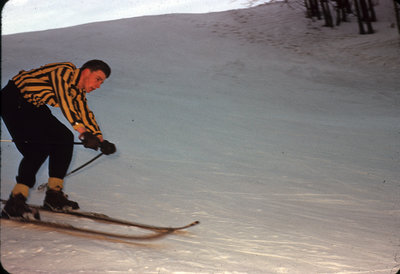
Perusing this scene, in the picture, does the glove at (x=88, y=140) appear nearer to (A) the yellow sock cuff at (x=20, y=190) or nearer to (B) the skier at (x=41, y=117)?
(B) the skier at (x=41, y=117)

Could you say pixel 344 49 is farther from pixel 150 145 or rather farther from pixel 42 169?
pixel 42 169

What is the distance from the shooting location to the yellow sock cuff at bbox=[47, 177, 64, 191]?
156 cm

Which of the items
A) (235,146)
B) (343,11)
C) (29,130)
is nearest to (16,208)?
(29,130)

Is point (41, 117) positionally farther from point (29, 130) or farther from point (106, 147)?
point (106, 147)

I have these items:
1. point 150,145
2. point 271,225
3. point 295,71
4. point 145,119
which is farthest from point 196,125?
point 295,71

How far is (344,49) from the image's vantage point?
5.15 meters

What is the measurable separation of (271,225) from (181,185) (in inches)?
20.5

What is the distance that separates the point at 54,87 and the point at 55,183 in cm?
35

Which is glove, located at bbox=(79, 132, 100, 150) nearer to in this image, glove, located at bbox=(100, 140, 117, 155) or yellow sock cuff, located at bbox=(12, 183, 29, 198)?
glove, located at bbox=(100, 140, 117, 155)

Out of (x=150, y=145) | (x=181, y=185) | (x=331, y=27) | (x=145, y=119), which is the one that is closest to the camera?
(x=181, y=185)

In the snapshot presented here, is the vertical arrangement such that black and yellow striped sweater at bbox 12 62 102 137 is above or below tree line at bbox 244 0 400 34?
above

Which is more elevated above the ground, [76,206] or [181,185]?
[76,206]

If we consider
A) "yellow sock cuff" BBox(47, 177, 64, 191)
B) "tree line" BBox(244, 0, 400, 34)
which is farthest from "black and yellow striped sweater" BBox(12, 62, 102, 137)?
"tree line" BBox(244, 0, 400, 34)

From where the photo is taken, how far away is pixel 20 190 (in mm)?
1488
